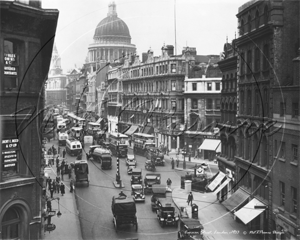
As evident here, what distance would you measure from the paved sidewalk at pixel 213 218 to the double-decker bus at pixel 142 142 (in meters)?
11.6

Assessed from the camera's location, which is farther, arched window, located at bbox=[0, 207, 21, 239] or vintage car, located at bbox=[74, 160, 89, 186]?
vintage car, located at bbox=[74, 160, 89, 186]

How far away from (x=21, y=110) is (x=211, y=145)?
46323 mm

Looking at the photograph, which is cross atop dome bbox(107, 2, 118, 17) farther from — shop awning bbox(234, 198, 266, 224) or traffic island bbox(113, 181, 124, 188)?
traffic island bbox(113, 181, 124, 188)

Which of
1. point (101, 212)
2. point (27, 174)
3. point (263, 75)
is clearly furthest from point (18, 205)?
point (263, 75)

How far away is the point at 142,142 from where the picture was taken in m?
59.2

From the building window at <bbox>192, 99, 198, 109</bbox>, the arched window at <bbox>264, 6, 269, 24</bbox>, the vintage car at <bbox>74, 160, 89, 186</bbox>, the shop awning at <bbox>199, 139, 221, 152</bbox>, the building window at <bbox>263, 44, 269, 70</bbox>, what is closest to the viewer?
the arched window at <bbox>264, 6, 269, 24</bbox>

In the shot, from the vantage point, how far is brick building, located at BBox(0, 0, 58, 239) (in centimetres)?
1855

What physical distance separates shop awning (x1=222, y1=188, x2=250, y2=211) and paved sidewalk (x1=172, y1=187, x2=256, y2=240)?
1.32 metres

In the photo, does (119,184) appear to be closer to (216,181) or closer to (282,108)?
(216,181)

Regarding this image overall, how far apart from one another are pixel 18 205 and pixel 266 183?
1934 cm

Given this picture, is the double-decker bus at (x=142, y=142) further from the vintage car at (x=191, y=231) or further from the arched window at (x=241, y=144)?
the vintage car at (x=191, y=231)

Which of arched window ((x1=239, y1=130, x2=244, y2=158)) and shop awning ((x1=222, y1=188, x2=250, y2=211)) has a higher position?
arched window ((x1=239, y1=130, x2=244, y2=158))

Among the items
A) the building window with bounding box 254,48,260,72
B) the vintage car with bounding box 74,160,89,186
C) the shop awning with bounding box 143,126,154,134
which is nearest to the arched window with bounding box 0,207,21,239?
the building window with bounding box 254,48,260,72

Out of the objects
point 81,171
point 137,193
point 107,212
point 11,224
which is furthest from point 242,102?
point 11,224
